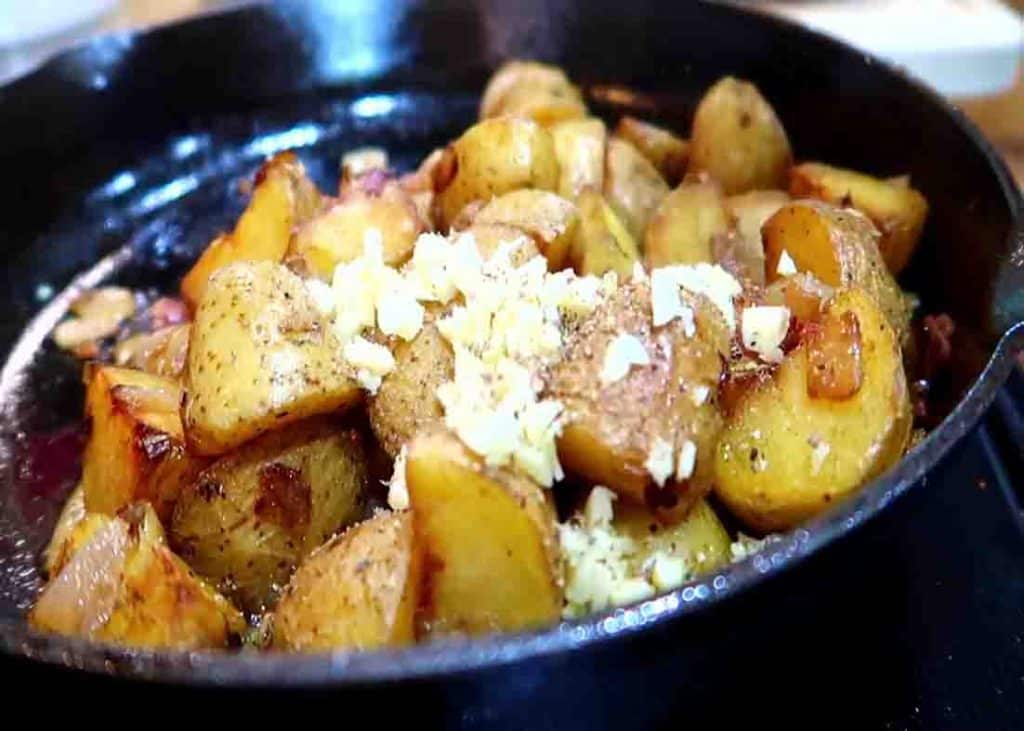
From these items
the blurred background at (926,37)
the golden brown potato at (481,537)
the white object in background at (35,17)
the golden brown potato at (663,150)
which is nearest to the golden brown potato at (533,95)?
the golden brown potato at (663,150)

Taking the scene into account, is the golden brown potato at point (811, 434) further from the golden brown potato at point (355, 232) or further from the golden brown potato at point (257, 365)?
the golden brown potato at point (355, 232)

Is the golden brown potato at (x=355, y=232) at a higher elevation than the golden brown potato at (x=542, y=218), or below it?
below

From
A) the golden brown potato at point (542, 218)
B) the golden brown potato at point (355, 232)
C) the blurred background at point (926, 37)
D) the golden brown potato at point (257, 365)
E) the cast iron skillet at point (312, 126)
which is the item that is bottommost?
the blurred background at point (926, 37)

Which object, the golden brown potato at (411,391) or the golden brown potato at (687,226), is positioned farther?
the golden brown potato at (687,226)

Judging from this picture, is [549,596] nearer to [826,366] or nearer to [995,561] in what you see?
[826,366]

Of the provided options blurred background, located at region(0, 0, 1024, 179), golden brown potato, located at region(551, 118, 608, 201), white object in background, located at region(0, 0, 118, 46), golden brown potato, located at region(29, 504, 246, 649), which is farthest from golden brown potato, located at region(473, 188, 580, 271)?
white object in background, located at region(0, 0, 118, 46)

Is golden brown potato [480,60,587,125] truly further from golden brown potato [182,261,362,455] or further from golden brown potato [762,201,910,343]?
golden brown potato [182,261,362,455]

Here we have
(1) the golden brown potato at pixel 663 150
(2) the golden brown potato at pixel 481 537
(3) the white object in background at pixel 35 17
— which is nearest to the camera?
(2) the golden brown potato at pixel 481 537
